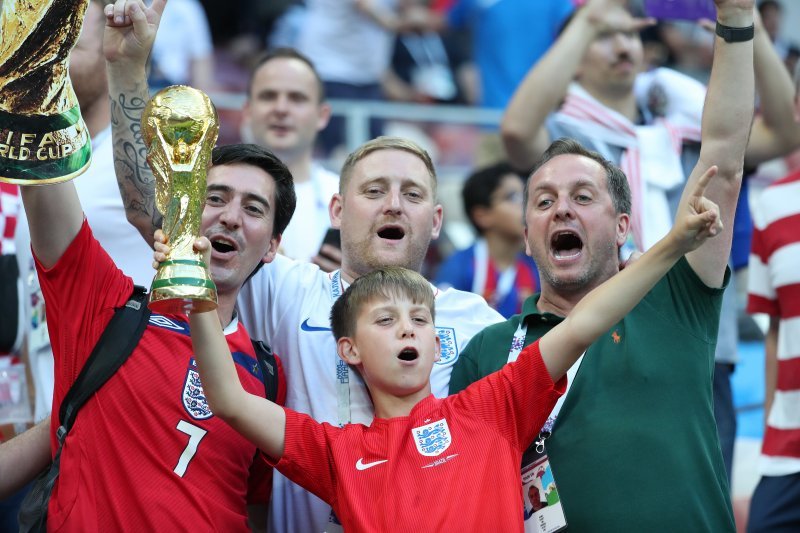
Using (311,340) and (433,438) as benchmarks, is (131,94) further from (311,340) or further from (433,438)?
(433,438)

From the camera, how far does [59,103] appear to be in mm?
3156

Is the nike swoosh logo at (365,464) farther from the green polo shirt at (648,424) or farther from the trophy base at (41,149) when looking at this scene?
the trophy base at (41,149)

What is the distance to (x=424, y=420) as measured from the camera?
144 inches

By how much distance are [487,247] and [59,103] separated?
16.2ft

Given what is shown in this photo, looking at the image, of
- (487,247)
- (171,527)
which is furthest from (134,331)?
(487,247)

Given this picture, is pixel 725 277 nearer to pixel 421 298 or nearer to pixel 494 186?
pixel 421 298

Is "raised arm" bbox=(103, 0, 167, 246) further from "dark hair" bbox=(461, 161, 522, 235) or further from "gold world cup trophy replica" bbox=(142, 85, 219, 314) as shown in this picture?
"dark hair" bbox=(461, 161, 522, 235)

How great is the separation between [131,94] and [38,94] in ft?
2.57

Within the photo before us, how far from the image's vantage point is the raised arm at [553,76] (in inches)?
228

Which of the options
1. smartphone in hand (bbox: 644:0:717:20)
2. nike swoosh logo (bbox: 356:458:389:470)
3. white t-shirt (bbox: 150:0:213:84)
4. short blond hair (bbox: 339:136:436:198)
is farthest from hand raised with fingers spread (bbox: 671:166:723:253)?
white t-shirt (bbox: 150:0:213:84)

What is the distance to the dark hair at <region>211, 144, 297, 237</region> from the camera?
4176 millimetres

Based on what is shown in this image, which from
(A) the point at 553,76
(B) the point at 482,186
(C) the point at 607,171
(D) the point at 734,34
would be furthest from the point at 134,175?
(B) the point at 482,186

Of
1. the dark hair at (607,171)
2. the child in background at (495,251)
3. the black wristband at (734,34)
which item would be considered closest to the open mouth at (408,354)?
the dark hair at (607,171)

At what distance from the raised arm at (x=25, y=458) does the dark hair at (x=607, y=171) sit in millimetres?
1810
